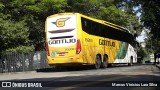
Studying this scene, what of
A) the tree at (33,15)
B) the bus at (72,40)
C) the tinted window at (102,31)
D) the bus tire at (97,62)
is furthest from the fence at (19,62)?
the tinted window at (102,31)

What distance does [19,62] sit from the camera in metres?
30.3

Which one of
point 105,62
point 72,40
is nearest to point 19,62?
point 72,40

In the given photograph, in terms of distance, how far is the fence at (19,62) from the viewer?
29.5 m

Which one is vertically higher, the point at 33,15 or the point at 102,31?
the point at 33,15

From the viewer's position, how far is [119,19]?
44.3 m

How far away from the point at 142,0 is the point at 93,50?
13.4m

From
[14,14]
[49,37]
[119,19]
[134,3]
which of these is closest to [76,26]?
[49,37]

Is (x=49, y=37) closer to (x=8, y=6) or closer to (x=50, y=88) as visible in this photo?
(x=8, y=6)

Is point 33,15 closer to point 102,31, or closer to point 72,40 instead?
point 102,31

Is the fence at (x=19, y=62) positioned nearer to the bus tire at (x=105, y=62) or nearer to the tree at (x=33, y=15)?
the tree at (x=33, y=15)

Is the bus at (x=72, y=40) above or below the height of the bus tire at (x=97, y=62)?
above

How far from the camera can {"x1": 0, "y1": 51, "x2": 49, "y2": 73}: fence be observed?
29.5m

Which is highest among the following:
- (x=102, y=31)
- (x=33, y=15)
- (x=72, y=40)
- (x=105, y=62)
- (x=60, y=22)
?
(x=33, y=15)

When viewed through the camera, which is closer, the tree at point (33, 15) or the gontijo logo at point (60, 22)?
the gontijo logo at point (60, 22)
